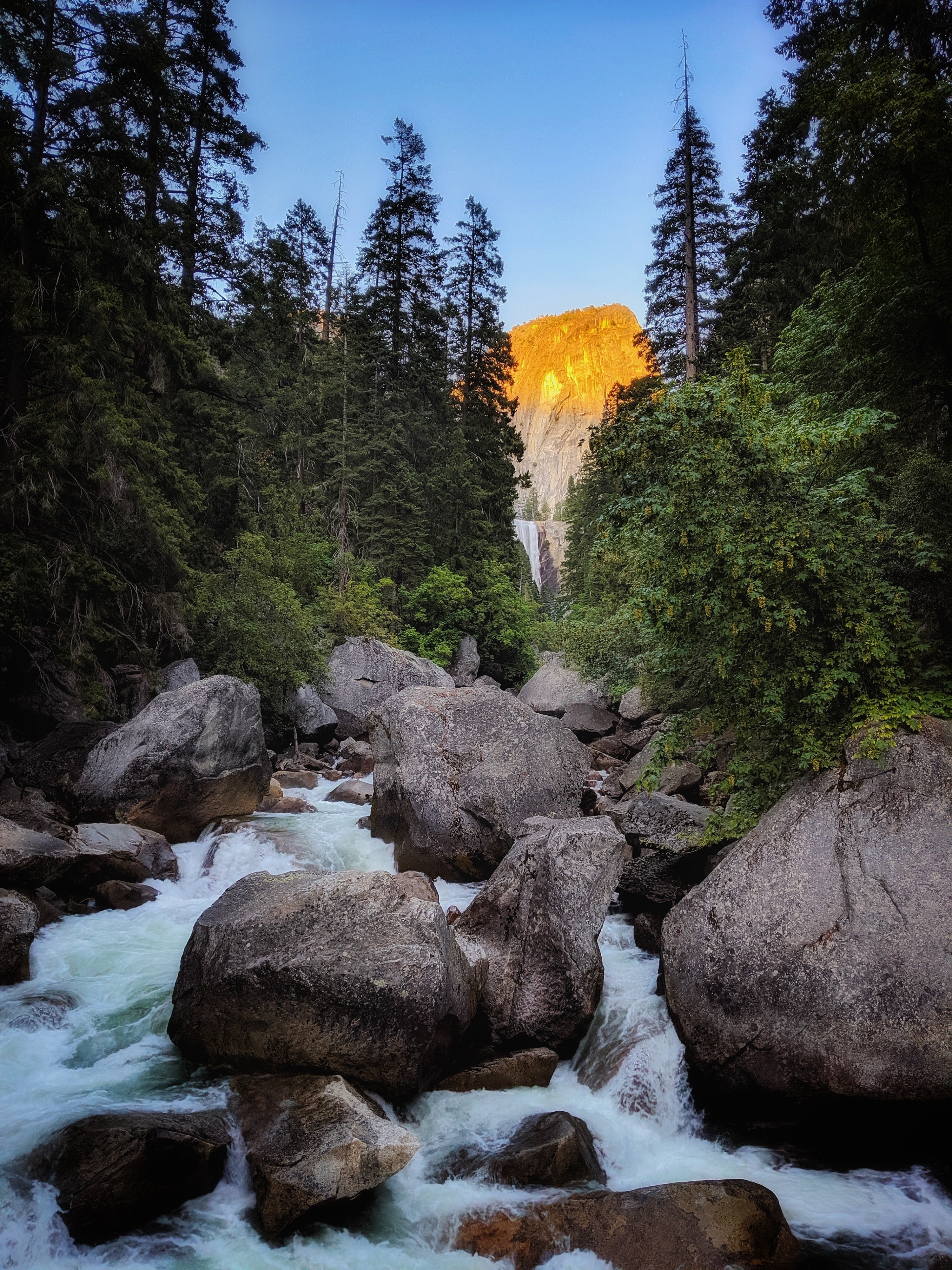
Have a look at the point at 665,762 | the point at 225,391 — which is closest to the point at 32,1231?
the point at 665,762

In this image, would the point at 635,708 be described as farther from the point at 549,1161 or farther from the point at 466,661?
the point at 549,1161

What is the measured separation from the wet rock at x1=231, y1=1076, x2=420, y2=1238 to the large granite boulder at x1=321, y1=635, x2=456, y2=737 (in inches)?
555

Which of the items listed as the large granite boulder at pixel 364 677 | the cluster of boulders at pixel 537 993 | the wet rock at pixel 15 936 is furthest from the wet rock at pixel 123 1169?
the large granite boulder at pixel 364 677

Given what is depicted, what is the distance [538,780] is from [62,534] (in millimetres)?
10362

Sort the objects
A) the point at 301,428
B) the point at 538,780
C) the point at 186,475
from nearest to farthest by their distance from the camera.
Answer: the point at 538,780, the point at 186,475, the point at 301,428

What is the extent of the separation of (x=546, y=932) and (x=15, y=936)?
212 inches

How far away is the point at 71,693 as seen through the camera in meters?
12.6

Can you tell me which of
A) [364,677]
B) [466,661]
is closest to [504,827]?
[364,677]

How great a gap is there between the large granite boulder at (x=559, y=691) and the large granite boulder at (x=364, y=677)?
341 cm

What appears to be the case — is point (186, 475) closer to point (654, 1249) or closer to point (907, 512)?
point (907, 512)

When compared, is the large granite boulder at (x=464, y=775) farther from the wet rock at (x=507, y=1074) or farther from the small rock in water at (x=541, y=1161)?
the small rock in water at (x=541, y=1161)

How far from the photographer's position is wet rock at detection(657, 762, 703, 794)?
11711 millimetres

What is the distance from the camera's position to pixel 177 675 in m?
14.7

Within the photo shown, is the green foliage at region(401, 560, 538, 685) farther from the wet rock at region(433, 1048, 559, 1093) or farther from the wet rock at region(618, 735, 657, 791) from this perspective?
the wet rock at region(433, 1048, 559, 1093)
